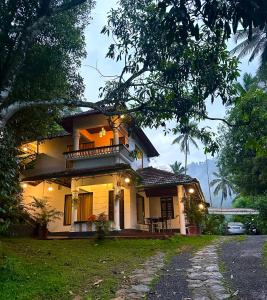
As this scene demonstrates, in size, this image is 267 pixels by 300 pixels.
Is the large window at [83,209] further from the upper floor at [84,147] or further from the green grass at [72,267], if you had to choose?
the green grass at [72,267]

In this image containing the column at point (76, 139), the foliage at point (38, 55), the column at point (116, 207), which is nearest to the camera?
the foliage at point (38, 55)

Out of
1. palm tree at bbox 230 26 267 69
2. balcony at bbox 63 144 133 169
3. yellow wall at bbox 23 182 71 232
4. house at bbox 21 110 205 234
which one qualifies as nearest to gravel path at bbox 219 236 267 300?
house at bbox 21 110 205 234

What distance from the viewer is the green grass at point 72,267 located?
22.3 feet

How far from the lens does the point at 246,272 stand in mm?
8484

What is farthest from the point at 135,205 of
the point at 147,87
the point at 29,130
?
the point at 147,87

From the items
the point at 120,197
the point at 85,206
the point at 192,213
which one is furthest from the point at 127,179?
the point at 192,213

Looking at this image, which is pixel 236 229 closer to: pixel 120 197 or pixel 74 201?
pixel 120 197

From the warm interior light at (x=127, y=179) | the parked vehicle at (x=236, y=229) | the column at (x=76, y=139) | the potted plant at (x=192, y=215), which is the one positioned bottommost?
the parked vehicle at (x=236, y=229)

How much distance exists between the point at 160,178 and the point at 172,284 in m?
13.7

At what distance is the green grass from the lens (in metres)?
6.79

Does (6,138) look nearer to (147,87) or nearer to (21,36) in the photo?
(21,36)

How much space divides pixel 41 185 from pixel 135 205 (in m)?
6.14

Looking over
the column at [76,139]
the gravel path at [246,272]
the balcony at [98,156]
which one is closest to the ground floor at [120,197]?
the balcony at [98,156]

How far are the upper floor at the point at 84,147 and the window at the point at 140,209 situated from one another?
215 centimetres
